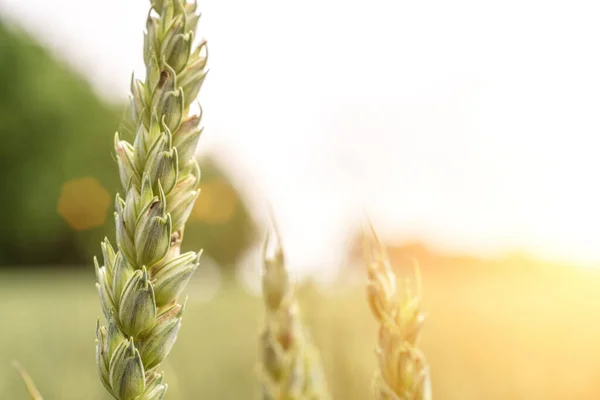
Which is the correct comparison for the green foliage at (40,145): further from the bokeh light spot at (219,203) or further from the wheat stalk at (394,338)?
the wheat stalk at (394,338)

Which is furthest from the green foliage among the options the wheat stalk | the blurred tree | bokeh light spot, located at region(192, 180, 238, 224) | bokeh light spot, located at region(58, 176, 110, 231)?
the wheat stalk

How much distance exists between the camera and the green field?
2.08 metres

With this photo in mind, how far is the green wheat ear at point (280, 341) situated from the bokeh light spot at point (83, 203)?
37999mm

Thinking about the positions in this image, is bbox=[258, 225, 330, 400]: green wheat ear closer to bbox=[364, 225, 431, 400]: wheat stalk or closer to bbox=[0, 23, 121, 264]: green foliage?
bbox=[364, 225, 431, 400]: wheat stalk

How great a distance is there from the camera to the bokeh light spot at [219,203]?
38.9 metres

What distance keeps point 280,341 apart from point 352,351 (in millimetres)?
1365

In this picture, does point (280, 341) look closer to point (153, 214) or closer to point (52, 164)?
point (153, 214)

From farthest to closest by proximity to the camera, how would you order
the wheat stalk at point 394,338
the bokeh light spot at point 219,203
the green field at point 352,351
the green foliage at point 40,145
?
the bokeh light spot at point 219,203, the green foliage at point 40,145, the green field at point 352,351, the wheat stalk at point 394,338

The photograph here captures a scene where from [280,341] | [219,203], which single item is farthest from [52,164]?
[280,341]

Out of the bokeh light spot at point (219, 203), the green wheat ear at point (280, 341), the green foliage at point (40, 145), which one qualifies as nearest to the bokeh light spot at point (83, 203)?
the green foliage at point (40, 145)

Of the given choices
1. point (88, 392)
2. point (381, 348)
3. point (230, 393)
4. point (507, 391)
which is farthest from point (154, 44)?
point (507, 391)

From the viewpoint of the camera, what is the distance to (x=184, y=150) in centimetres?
49

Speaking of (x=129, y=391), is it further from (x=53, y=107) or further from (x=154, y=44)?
(x=53, y=107)

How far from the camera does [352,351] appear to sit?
2.06 m
